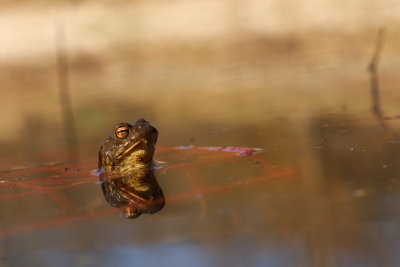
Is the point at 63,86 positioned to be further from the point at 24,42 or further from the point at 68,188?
the point at 68,188

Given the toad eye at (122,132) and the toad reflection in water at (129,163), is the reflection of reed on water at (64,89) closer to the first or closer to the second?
the toad reflection in water at (129,163)

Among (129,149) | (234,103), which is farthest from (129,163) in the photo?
(234,103)

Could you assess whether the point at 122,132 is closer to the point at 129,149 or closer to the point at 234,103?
the point at 129,149

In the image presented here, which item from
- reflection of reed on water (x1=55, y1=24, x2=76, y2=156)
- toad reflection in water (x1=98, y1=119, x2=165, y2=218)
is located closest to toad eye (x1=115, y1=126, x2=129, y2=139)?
toad reflection in water (x1=98, y1=119, x2=165, y2=218)

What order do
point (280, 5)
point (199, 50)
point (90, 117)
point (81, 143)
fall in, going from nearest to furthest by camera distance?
point (81, 143) → point (90, 117) → point (199, 50) → point (280, 5)

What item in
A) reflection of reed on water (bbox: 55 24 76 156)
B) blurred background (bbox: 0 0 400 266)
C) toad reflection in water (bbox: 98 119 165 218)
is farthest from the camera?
reflection of reed on water (bbox: 55 24 76 156)

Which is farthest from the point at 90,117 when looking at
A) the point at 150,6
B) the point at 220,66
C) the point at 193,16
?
the point at 150,6

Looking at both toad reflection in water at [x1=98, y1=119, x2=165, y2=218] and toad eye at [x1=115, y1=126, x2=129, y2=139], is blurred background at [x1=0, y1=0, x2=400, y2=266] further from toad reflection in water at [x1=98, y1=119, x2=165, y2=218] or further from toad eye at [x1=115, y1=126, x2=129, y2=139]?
toad eye at [x1=115, y1=126, x2=129, y2=139]

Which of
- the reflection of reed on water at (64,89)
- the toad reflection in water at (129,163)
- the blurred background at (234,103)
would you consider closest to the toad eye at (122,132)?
the toad reflection in water at (129,163)

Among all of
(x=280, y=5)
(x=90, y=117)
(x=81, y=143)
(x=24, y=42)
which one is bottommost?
(x=24, y=42)
